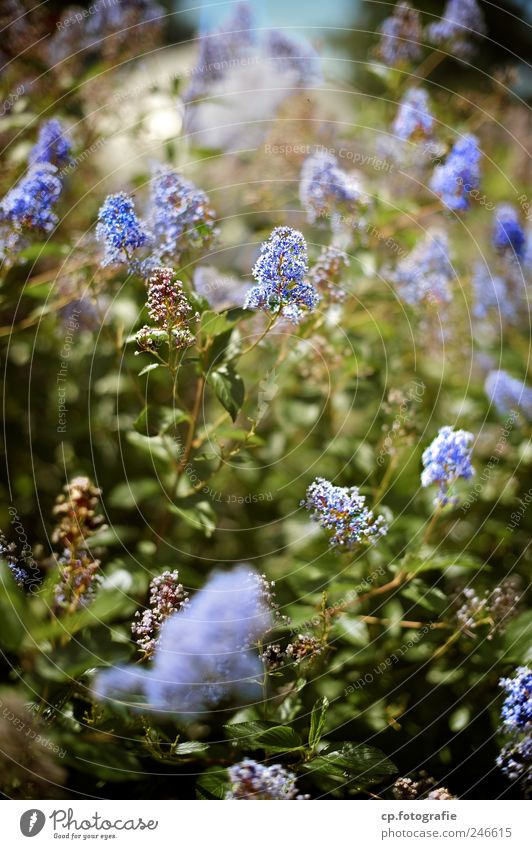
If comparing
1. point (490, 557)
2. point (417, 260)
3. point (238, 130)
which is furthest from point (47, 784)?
point (238, 130)

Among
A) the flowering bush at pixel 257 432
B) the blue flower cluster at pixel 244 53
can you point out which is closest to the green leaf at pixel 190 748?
the flowering bush at pixel 257 432

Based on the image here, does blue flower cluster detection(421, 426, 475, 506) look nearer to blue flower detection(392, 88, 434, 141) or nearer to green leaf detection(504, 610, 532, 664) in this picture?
green leaf detection(504, 610, 532, 664)

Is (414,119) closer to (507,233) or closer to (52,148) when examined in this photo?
(507,233)

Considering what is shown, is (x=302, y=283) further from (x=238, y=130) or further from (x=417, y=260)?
(x=238, y=130)

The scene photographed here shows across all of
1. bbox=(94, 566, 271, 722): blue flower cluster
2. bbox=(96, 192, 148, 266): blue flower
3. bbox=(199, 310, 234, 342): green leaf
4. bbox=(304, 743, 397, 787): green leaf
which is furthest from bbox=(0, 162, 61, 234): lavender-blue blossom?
bbox=(304, 743, 397, 787): green leaf

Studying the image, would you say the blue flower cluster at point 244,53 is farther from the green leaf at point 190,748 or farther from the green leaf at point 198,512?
the green leaf at point 190,748
